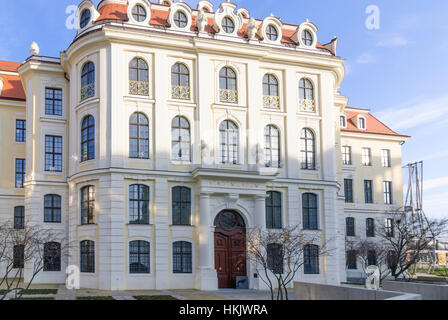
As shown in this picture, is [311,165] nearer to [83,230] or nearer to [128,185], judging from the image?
[128,185]

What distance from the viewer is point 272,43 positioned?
37688mm

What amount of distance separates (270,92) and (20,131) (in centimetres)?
1755

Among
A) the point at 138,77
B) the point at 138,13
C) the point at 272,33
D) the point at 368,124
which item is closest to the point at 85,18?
the point at 138,13

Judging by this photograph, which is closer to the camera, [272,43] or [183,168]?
[183,168]

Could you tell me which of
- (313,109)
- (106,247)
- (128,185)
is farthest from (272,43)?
(106,247)

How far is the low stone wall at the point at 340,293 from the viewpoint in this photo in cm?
1741

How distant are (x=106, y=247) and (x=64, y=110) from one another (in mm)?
10821

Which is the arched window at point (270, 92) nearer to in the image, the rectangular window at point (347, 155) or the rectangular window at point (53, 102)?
the rectangular window at point (53, 102)

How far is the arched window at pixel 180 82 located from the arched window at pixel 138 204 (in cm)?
578

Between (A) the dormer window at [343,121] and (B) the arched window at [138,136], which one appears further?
(A) the dormer window at [343,121]

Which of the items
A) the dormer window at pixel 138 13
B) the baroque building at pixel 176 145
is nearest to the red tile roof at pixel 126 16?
the baroque building at pixel 176 145

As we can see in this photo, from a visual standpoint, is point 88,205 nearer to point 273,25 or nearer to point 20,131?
point 20,131

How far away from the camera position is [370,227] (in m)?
A: 56.4

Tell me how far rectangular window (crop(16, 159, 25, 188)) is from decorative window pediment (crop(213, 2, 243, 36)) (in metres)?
16.5
